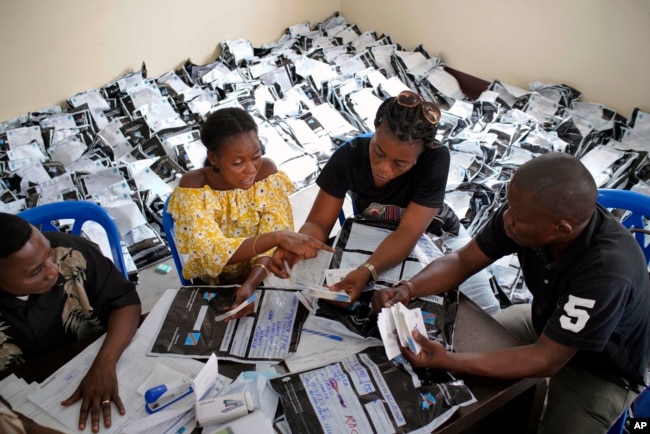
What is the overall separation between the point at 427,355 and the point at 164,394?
0.64 m

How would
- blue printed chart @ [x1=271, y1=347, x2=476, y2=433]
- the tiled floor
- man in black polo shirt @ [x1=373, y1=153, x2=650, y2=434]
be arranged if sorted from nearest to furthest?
blue printed chart @ [x1=271, y1=347, x2=476, y2=433]
man in black polo shirt @ [x1=373, y1=153, x2=650, y2=434]
the tiled floor

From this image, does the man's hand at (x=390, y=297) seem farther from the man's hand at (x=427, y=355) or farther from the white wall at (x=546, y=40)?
the white wall at (x=546, y=40)

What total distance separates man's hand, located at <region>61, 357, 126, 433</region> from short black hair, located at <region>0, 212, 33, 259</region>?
1.14 feet

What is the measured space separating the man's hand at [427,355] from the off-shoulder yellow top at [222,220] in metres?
0.66

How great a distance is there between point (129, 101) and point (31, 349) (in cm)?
313

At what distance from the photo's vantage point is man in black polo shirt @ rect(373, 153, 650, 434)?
1.17 meters

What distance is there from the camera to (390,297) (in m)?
1.38

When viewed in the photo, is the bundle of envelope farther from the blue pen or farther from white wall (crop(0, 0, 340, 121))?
the blue pen

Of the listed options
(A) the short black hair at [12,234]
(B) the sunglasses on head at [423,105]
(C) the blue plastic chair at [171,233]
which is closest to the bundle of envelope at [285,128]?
(C) the blue plastic chair at [171,233]

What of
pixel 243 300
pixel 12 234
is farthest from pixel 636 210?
pixel 12 234

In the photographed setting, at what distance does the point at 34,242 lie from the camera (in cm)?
122

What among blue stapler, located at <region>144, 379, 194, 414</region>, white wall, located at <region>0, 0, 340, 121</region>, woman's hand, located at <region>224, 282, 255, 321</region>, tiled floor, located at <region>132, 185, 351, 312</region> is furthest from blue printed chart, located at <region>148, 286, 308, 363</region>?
white wall, located at <region>0, 0, 340, 121</region>

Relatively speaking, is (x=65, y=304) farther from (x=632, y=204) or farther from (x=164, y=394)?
(x=632, y=204)

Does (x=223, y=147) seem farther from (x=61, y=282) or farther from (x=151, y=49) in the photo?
(x=151, y=49)
